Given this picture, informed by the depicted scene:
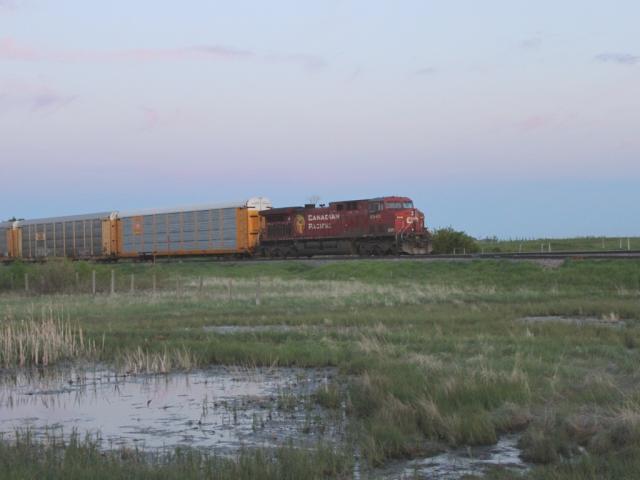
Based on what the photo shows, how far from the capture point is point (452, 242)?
6212 cm

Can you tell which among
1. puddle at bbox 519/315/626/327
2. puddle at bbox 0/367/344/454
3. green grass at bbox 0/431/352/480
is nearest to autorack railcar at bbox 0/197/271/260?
puddle at bbox 519/315/626/327

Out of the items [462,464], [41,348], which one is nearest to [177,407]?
[462,464]

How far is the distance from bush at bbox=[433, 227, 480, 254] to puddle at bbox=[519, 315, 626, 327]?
37232 mm

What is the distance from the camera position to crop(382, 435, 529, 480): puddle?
29.5 ft

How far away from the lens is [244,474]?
28.0ft

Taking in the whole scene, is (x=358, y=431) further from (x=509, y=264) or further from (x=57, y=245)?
(x=57, y=245)

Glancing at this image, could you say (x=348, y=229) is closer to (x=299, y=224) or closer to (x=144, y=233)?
(x=299, y=224)

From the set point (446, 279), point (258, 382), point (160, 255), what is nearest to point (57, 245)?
point (160, 255)

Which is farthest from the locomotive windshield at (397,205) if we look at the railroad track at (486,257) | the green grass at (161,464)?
the green grass at (161,464)

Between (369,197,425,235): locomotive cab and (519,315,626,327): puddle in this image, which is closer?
(519,315,626,327): puddle

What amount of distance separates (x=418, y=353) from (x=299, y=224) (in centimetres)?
3877

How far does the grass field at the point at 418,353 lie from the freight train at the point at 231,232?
978 centimetres

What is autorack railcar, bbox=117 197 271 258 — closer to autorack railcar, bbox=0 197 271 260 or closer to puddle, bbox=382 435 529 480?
autorack railcar, bbox=0 197 271 260

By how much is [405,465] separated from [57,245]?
203 feet
